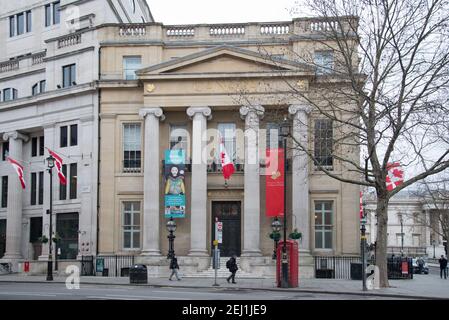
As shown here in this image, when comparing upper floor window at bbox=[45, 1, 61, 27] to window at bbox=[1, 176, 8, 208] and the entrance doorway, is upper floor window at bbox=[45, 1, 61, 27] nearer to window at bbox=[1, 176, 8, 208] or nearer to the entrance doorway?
window at bbox=[1, 176, 8, 208]

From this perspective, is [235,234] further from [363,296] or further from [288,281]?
[363,296]

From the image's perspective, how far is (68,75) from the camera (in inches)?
1991

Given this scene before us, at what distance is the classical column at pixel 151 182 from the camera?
4478 cm

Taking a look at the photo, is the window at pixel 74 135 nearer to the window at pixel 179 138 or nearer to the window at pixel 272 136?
the window at pixel 179 138

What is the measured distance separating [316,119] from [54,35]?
2690cm

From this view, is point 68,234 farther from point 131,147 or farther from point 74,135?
point 131,147

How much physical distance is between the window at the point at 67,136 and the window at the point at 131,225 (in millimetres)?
6607

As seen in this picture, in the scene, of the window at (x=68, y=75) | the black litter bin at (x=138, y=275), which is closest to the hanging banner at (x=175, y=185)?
the black litter bin at (x=138, y=275)

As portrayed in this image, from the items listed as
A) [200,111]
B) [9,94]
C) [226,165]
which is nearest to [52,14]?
[9,94]

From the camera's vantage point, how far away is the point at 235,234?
154 feet

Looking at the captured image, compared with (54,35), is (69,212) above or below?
below

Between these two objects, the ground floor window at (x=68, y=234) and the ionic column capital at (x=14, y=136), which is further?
the ionic column capital at (x=14, y=136)

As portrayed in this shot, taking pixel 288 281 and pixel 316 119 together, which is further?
pixel 316 119
